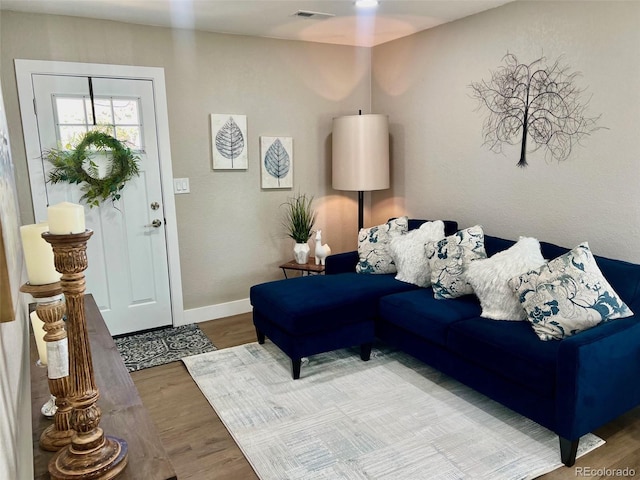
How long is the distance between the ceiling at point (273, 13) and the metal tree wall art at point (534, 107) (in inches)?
20.9

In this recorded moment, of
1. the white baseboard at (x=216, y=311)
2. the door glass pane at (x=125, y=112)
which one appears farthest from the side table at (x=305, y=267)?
the door glass pane at (x=125, y=112)

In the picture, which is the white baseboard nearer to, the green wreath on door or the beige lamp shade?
the green wreath on door

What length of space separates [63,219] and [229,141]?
10.3 feet

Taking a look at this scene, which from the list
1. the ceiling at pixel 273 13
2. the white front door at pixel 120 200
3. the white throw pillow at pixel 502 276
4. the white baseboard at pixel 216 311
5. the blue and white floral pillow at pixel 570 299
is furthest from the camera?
the white baseboard at pixel 216 311

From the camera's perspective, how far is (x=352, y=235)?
4852 mm

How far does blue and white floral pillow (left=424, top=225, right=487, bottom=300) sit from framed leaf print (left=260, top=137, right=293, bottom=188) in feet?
5.71

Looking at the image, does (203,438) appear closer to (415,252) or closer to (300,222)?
(415,252)

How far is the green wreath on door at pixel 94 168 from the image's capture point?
11.1 feet

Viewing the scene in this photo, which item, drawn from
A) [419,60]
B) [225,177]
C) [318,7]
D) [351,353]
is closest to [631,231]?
[351,353]

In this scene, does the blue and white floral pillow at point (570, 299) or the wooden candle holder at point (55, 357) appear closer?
the wooden candle holder at point (55, 357)

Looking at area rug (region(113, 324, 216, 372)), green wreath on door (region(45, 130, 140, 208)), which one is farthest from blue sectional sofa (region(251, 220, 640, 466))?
green wreath on door (region(45, 130, 140, 208))

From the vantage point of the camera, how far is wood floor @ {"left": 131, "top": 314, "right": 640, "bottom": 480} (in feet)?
7.13

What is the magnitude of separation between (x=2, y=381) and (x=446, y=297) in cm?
256

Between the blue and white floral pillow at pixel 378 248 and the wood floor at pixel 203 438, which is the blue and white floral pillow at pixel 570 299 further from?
the blue and white floral pillow at pixel 378 248
